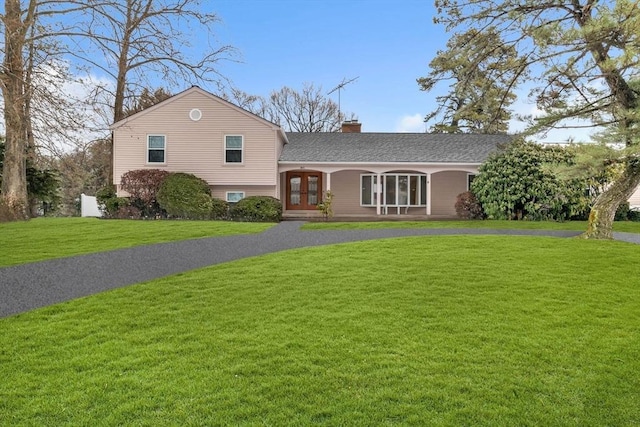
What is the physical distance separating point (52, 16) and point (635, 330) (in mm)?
18546

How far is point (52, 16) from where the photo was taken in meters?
15.9

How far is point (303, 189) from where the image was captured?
23.5 meters

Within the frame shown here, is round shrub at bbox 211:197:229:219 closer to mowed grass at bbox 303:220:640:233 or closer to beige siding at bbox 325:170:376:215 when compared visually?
mowed grass at bbox 303:220:640:233

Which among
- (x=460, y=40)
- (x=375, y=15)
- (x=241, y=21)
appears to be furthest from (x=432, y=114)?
(x=460, y=40)

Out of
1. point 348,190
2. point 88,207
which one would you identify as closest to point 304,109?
point 348,190

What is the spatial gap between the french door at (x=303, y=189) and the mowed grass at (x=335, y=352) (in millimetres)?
15086

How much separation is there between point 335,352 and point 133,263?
6235mm

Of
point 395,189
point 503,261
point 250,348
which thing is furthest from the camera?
point 395,189

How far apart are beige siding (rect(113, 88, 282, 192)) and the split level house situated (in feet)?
0.15

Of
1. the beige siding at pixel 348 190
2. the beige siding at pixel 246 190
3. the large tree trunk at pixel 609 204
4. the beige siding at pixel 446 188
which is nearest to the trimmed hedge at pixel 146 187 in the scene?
the beige siding at pixel 246 190

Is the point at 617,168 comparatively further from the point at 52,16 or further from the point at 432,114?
the point at 52,16

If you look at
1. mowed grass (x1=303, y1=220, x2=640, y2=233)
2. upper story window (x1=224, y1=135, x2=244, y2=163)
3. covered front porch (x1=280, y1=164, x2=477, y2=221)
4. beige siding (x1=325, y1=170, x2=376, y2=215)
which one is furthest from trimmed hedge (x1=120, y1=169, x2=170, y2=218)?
beige siding (x1=325, y1=170, x2=376, y2=215)

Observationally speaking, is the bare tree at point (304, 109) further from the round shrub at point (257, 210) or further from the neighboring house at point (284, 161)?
the round shrub at point (257, 210)

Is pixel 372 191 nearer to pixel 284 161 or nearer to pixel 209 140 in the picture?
pixel 284 161
